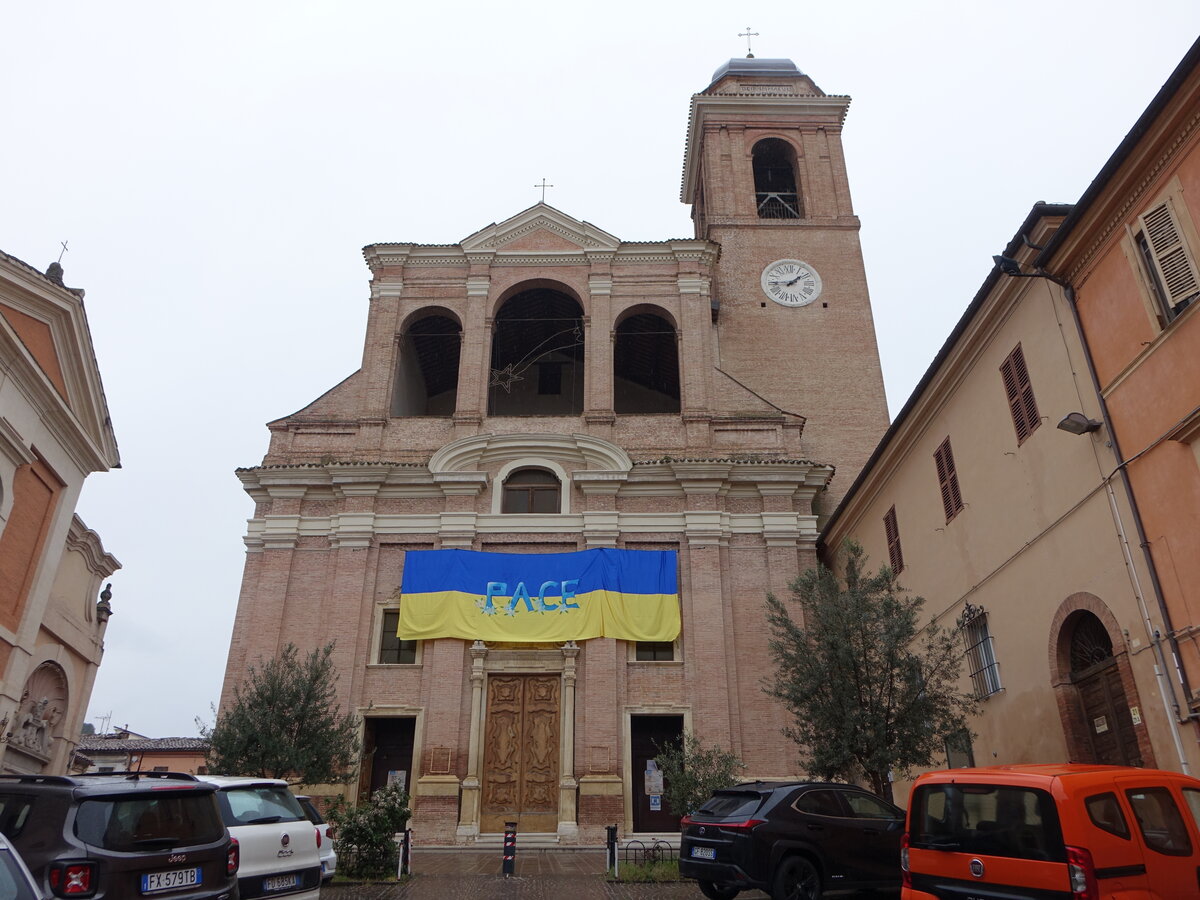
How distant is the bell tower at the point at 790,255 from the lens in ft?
87.4

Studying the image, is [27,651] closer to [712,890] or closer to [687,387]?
[712,890]

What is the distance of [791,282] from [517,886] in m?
21.2

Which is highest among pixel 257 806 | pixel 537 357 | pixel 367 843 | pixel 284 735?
pixel 537 357

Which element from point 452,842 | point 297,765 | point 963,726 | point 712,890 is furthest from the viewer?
point 452,842

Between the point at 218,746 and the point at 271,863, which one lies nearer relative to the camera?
the point at 271,863

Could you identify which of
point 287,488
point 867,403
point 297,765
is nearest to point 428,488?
point 287,488

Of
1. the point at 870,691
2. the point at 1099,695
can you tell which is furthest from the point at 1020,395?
the point at 870,691

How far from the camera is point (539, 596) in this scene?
831 inches

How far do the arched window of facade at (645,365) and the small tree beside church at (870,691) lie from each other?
47.5ft

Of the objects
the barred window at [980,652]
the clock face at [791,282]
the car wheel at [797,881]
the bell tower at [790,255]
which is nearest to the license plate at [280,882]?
the car wheel at [797,881]

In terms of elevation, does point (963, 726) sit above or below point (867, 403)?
below

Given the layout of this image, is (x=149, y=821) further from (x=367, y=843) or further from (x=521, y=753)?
(x=521, y=753)

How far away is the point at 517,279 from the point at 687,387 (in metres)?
5.98

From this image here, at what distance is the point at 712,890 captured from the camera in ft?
33.4
